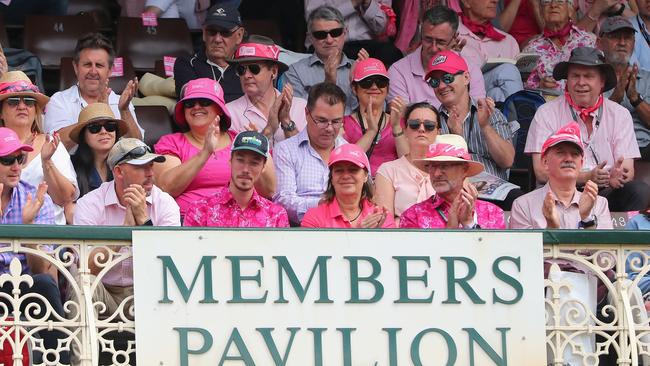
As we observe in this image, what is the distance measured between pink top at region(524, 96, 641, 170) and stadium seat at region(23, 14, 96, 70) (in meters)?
4.01

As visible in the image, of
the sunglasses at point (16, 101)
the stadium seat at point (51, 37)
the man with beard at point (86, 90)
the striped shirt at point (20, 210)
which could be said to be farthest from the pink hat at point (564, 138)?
the stadium seat at point (51, 37)

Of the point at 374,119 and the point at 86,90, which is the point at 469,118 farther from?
the point at 86,90

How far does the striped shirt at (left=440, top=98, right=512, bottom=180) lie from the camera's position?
14.3 m

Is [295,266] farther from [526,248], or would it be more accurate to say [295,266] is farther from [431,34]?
[431,34]

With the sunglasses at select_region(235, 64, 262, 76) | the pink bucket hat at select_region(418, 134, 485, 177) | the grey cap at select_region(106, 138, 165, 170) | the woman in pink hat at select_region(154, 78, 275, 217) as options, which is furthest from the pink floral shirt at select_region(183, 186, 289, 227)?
the sunglasses at select_region(235, 64, 262, 76)

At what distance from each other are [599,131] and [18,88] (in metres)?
4.28

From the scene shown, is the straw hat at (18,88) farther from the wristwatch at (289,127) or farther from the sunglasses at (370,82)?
the sunglasses at (370,82)

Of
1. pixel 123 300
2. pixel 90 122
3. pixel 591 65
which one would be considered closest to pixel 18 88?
pixel 90 122

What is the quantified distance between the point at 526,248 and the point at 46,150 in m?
3.20

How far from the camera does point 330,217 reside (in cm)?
1242

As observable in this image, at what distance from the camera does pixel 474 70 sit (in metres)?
15.1

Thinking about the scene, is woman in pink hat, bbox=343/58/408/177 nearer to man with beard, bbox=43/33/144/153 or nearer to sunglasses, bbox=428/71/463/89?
sunglasses, bbox=428/71/463/89

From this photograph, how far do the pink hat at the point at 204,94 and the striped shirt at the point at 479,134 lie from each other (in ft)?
5.75

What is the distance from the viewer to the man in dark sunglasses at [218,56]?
14859 millimetres
